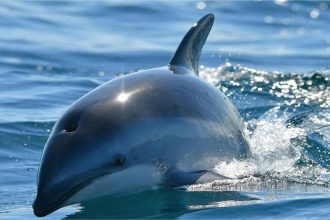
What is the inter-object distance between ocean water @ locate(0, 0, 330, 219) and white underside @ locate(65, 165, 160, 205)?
0.09m

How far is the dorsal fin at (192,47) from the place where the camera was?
9484 millimetres

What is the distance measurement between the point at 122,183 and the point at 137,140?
0.39m

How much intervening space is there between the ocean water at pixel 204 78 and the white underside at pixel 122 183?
0.29 ft

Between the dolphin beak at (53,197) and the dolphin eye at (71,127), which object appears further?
the dolphin eye at (71,127)

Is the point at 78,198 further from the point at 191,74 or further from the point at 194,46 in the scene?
the point at 194,46

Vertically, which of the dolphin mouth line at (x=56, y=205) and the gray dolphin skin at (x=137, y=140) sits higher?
the gray dolphin skin at (x=137, y=140)

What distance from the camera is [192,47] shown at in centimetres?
989

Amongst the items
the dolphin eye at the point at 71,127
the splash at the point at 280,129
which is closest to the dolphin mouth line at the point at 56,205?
the dolphin eye at the point at 71,127

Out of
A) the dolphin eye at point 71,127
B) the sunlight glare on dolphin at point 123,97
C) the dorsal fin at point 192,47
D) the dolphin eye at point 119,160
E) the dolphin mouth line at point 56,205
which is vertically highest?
the dorsal fin at point 192,47

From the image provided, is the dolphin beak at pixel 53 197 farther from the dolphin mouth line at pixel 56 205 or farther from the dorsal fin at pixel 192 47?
the dorsal fin at pixel 192 47

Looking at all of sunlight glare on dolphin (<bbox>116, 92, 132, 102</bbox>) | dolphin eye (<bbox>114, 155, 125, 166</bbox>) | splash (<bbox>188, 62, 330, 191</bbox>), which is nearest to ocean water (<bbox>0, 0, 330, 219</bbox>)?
splash (<bbox>188, 62, 330, 191</bbox>)

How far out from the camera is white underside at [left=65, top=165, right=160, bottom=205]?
7309mm

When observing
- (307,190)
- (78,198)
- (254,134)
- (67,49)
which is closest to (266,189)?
(307,190)

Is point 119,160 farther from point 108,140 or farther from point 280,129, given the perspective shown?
point 280,129
